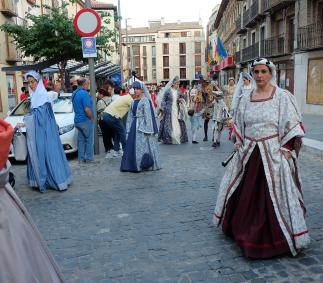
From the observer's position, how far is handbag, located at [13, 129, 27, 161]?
5301 mm

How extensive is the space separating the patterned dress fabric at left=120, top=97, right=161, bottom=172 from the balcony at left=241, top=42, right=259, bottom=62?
2416 centimetres

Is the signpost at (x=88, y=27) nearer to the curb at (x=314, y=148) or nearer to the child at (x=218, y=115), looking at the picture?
the child at (x=218, y=115)

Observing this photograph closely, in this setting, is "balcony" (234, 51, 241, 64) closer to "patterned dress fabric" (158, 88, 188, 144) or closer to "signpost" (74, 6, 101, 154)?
"patterned dress fabric" (158, 88, 188, 144)

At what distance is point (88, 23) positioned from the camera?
870 centimetres

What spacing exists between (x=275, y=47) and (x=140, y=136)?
823 inches

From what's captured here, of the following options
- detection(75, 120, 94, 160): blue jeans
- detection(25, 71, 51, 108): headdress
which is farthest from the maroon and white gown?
detection(75, 120, 94, 160): blue jeans

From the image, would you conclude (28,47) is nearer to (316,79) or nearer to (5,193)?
(316,79)

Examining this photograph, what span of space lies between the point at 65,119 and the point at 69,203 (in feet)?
12.8

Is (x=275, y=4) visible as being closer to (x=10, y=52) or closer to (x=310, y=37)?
(x=310, y=37)

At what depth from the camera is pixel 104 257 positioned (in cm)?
362

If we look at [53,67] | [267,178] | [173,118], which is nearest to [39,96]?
[267,178]

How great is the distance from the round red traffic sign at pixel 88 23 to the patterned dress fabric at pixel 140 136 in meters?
2.57

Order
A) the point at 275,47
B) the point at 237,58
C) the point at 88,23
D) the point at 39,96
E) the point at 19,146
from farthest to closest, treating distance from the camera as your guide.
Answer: the point at 237,58, the point at 275,47, the point at 88,23, the point at 39,96, the point at 19,146

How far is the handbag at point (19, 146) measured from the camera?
209 inches
